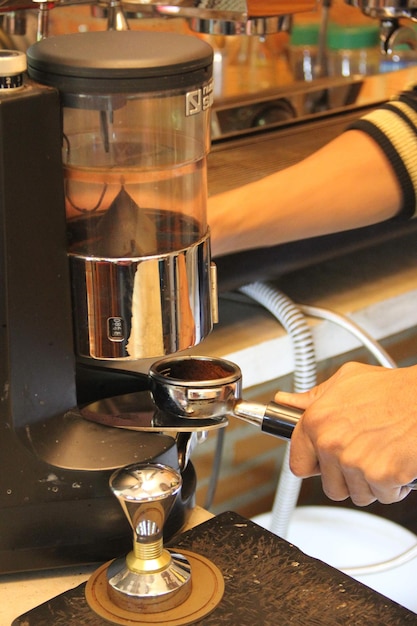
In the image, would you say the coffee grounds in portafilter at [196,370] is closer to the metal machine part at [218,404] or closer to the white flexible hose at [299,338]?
the metal machine part at [218,404]

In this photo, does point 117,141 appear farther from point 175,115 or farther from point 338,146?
point 338,146

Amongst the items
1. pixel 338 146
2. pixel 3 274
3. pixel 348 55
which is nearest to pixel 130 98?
pixel 3 274

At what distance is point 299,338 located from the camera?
1142mm

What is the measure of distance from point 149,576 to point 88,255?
224mm

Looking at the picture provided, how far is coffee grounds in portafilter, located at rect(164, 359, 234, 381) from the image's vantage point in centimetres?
73

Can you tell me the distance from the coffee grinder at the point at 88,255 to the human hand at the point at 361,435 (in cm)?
10

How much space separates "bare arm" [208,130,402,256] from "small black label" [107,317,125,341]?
0.41 metres

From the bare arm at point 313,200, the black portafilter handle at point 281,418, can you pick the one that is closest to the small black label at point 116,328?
the black portafilter handle at point 281,418

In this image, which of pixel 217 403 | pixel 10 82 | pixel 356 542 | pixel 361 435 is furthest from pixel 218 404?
pixel 356 542

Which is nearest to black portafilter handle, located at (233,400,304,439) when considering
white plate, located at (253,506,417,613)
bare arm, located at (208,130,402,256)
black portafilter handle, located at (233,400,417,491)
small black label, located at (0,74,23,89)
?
black portafilter handle, located at (233,400,417,491)

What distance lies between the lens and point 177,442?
75cm

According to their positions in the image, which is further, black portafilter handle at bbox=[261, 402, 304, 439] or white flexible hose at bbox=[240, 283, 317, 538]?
white flexible hose at bbox=[240, 283, 317, 538]

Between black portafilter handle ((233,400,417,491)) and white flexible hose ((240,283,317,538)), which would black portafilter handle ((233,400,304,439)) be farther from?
white flexible hose ((240,283,317,538))

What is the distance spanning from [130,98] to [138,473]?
25cm
